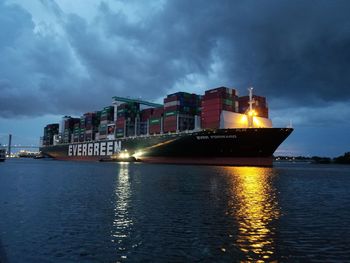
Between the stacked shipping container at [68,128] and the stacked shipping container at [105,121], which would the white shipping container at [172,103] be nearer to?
the stacked shipping container at [105,121]

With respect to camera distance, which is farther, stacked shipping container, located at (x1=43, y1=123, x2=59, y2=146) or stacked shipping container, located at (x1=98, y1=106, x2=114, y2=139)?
stacked shipping container, located at (x1=43, y1=123, x2=59, y2=146)

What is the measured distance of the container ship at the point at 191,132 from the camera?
2227 inches

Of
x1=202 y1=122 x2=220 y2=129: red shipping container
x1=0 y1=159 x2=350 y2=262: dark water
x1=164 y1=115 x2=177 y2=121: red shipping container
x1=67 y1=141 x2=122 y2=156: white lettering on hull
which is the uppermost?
x1=164 y1=115 x2=177 y2=121: red shipping container

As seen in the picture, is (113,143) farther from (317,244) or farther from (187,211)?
(317,244)

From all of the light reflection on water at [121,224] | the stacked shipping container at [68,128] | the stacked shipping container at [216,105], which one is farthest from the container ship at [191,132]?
the light reflection on water at [121,224]

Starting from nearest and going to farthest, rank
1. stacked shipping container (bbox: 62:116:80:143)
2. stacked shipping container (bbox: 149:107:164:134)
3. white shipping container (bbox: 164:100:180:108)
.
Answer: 1. white shipping container (bbox: 164:100:180:108)
2. stacked shipping container (bbox: 149:107:164:134)
3. stacked shipping container (bbox: 62:116:80:143)

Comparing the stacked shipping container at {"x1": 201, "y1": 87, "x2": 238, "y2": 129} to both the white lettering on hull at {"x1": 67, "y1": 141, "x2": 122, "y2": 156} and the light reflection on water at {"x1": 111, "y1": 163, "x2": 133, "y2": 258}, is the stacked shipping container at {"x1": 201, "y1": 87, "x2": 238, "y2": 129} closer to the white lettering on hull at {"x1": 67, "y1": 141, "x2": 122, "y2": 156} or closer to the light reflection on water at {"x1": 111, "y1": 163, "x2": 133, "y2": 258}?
the white lettering on hull at {"x1": 67, "y1": 141, "x2": 122, "y2": 156}

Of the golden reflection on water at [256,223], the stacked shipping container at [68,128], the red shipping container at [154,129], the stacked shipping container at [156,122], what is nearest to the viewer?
the golden reflection on water at [256,223]

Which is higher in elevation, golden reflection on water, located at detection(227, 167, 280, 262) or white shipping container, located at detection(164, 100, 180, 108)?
white shipping container, located at detection(164, 100, 180, 108)

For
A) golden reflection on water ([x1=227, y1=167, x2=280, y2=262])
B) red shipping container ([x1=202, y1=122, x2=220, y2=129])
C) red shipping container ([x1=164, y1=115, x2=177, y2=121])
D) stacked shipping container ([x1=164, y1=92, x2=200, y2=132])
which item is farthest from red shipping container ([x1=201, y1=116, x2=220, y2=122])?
golden reflection on water ([x1=227, y1=167, x2=280, y2=262])

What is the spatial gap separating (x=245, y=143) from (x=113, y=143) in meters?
44.7

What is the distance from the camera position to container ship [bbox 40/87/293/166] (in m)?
56.6

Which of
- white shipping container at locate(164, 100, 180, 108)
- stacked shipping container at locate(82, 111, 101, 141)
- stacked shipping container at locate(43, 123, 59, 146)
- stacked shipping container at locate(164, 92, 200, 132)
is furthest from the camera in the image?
stacked shipping container at locate(43, 123, 59, 146)

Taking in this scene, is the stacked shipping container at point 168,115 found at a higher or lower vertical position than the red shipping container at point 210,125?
higher
